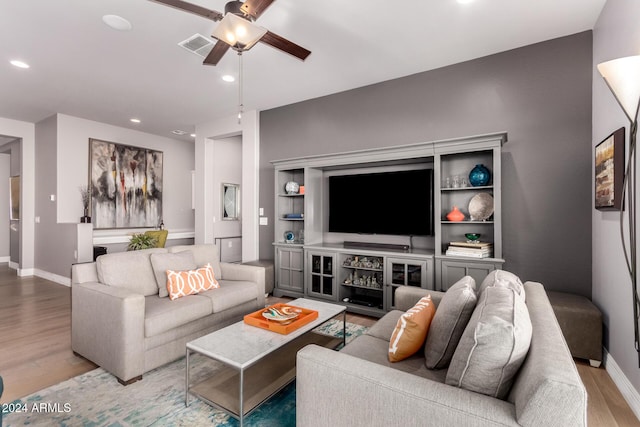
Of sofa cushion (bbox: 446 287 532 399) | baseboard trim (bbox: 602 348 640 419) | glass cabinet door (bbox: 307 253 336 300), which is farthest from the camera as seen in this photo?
glass cabinet door (bbox: 307 253 336 300)

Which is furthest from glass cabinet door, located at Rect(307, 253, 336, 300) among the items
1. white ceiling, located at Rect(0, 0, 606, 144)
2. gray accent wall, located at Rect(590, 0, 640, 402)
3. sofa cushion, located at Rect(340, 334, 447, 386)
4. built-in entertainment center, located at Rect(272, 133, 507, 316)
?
gray accent wall, located at Rect(590, 0, 640, 402)

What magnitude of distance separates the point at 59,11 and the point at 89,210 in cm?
396

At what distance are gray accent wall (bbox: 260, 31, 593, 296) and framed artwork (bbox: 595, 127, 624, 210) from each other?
0.31 m

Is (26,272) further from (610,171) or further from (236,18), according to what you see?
(610,171)

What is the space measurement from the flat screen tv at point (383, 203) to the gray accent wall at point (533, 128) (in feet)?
1.67

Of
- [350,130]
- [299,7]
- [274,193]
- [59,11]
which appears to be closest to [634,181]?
[299,7]

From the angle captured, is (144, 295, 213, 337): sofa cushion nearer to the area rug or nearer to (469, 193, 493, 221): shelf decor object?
the area rug

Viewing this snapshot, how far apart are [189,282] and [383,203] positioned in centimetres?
229

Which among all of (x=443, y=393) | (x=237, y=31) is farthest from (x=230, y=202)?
(x=443, y=393)

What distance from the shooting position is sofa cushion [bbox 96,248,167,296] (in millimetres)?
2625

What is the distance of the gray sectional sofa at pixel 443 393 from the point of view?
900mm

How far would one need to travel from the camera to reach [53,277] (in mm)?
5484

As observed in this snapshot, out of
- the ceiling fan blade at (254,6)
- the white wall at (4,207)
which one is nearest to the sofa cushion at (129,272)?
the ceiling fan blade at (254,6)

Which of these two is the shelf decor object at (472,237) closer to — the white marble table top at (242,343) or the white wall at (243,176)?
the white marble table top at (242,343)
